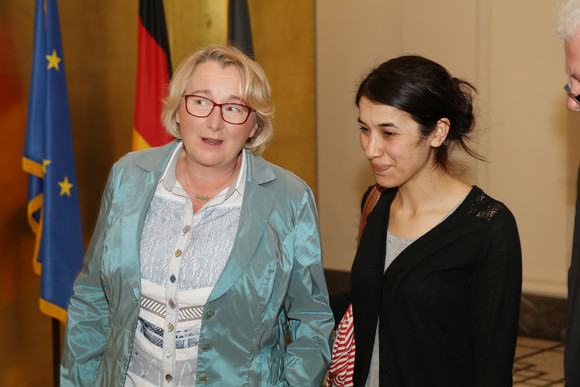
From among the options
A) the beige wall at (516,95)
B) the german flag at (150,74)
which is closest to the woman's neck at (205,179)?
the german flag at (150,74)

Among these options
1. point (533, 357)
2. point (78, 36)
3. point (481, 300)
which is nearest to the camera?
point (481, 300)

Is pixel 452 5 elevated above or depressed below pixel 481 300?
above

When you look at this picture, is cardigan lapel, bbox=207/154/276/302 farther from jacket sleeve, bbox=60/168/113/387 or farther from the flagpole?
the flagpole

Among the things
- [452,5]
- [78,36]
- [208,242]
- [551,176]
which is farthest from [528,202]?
[208,242]

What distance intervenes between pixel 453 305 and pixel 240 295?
67 cm

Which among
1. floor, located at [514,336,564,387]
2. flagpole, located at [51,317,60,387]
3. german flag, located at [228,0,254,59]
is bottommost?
floor, located at [514,336,564,387]

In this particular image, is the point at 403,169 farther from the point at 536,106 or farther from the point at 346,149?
the point at 346,149

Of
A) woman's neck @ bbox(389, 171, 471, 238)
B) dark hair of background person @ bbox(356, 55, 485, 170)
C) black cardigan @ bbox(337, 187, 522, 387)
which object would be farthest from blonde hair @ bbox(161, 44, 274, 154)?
black cardigan @ bbox(337, 187, 522, 387)

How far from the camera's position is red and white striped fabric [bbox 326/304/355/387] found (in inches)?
96.9

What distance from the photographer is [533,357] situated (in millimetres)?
5316

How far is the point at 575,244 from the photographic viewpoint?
2.06 m

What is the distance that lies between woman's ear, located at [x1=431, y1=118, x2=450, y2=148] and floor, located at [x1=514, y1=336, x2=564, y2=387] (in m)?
2.95

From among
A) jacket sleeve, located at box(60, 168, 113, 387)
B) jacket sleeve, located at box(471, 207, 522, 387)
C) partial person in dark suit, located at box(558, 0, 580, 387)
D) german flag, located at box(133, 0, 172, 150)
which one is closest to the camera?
partial person in dark suit, located at box(558, 0, 580, 387)

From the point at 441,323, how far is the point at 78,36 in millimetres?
3383
